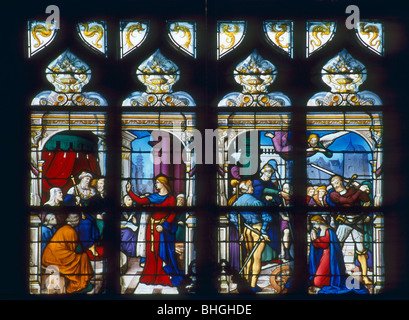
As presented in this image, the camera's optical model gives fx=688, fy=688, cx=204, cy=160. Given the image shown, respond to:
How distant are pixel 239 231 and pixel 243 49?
5.08ft

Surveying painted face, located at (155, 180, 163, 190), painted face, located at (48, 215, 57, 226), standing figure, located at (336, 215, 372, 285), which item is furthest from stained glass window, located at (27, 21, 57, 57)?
standing figure, located at (336, 215, 372, 285)

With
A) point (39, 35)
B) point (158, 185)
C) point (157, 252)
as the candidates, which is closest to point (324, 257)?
point (157, 252)

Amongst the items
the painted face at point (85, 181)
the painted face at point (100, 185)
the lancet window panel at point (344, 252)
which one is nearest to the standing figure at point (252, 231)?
the lancet window panel at point (344, 252)

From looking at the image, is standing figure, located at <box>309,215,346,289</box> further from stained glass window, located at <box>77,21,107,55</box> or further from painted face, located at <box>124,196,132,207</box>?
stained glass window, located at <box>77,21,107,55</box>

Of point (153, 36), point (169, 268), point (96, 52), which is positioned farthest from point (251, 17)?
point (169, 268)

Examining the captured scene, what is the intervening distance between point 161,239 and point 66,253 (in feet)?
2.58

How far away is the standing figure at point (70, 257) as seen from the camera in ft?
18.4

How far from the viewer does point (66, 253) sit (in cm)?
565

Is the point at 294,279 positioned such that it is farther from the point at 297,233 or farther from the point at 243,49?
the point at 243,49

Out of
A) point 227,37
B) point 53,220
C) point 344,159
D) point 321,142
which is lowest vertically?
point 53,220

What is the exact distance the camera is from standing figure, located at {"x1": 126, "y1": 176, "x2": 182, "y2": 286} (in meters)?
5.63

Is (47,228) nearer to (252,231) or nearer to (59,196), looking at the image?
(59,196)

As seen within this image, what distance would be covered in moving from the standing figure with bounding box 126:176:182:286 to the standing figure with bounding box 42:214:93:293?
475 millimetres

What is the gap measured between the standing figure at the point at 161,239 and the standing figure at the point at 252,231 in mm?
529
